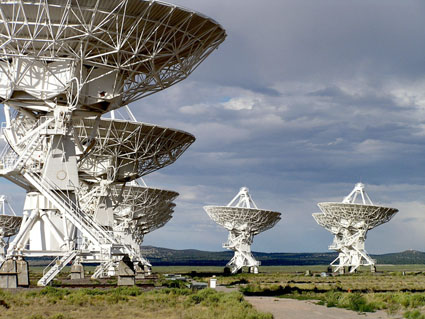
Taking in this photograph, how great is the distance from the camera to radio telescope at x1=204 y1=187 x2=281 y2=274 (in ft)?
264

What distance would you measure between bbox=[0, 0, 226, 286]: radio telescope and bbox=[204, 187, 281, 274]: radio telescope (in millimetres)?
46670

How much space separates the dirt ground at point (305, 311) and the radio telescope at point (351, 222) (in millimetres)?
52126

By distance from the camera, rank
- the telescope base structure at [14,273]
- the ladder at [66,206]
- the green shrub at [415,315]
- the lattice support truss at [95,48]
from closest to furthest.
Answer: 1. the green shrub at [415,315]
2. the lattice support truss at [95,48]
3. the telescope base structure at [14,273]
4. the ladder at [66,206]

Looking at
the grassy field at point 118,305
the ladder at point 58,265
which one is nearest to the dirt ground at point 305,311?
the grassy field at point 118,305

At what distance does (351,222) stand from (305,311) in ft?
196

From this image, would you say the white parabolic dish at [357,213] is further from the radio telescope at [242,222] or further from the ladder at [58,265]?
the ladder at [58,265]

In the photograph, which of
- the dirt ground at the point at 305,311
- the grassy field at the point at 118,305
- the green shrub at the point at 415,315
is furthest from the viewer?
the dirt ground at the point at 305,311

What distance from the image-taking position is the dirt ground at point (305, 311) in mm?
23817

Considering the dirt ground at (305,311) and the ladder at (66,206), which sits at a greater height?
the ladder at (66,206)

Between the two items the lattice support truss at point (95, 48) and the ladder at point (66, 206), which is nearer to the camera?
the lattice support truss at point (95, 48)

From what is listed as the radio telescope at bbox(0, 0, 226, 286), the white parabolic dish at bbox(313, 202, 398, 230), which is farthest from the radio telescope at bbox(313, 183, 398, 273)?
the radio telescope at bbox(0, 0, 226, 286)

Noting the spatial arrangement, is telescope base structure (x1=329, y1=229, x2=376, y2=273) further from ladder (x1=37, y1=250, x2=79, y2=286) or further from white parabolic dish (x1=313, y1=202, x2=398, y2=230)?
ladder (x1=37, y1=250, x2=79, y2=286)

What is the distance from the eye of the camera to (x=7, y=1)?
2719cm

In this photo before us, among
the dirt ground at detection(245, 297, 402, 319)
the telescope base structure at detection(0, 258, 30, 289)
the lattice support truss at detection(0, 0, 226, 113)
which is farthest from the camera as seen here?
the telescope base structure at detection(0, 258, 30, 289)
